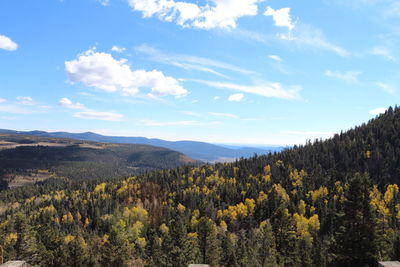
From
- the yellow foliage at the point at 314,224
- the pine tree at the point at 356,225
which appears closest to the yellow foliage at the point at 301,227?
the yellow foliage at the point at 314,224

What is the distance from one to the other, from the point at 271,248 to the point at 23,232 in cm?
9084

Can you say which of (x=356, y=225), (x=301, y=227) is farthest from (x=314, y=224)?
(x=356, y=225)

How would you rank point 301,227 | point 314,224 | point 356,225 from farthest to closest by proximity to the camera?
point 314,224, point 301,227, point 356,225

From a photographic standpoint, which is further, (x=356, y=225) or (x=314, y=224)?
(x=314, y=224)

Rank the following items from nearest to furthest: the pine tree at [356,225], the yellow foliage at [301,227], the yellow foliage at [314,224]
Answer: the pine tree at [356,225] < the yellow foliage at [301,227] < the yellow foliage at [314,224]

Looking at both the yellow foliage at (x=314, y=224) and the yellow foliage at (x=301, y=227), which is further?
the yellow foliage at (x=314, y=224)

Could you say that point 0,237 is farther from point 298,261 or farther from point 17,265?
point 17,265

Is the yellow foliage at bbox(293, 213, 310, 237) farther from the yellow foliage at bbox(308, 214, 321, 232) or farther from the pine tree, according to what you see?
the pine tree

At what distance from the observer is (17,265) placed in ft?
35.6

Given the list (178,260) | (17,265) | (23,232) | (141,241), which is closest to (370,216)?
(17,265)

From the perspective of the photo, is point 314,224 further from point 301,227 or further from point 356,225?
point 356,225

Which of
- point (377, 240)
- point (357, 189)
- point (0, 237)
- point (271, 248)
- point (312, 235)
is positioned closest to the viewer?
point (377, 240)

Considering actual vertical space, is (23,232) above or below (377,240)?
below

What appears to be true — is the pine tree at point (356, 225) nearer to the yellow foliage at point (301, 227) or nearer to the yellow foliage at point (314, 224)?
Answer: the yellow foliage at point (301, 227)
